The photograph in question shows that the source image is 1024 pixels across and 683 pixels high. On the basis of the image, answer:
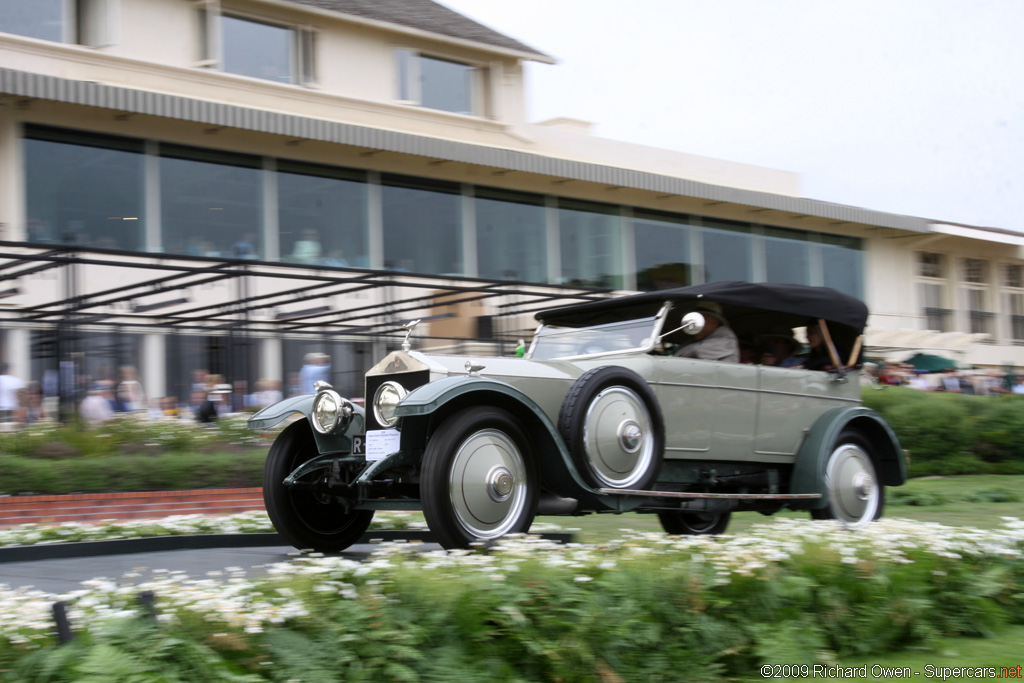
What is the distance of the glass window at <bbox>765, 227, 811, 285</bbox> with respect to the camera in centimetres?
2969

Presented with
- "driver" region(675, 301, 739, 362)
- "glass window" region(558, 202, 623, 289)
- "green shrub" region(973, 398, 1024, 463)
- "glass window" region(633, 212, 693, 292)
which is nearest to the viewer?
"driver" region(675, 301, 739, 362)

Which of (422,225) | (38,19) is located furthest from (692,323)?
(422,225)

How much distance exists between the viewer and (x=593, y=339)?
839cm

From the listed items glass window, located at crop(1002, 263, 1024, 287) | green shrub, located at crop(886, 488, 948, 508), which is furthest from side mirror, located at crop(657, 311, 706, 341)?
glass window, located at crop(1002, 263, 1024, 287)

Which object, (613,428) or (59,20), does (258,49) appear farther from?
(613,428)

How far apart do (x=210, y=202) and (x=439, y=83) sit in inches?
264

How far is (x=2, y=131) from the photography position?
17.1 meters

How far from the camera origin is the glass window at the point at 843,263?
3114cm

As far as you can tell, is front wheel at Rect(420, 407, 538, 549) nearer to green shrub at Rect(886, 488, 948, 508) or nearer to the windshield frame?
the windshield frame

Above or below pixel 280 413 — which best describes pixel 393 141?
above

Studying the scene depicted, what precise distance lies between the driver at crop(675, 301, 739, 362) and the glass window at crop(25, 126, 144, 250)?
12878mm

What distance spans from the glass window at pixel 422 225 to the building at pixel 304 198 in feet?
0.17

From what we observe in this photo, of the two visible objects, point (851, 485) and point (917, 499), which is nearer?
point (851, 485)

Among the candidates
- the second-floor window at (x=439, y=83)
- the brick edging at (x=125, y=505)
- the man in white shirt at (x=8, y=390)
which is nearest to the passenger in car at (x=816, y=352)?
the brick edging at (x=125, y=505)
